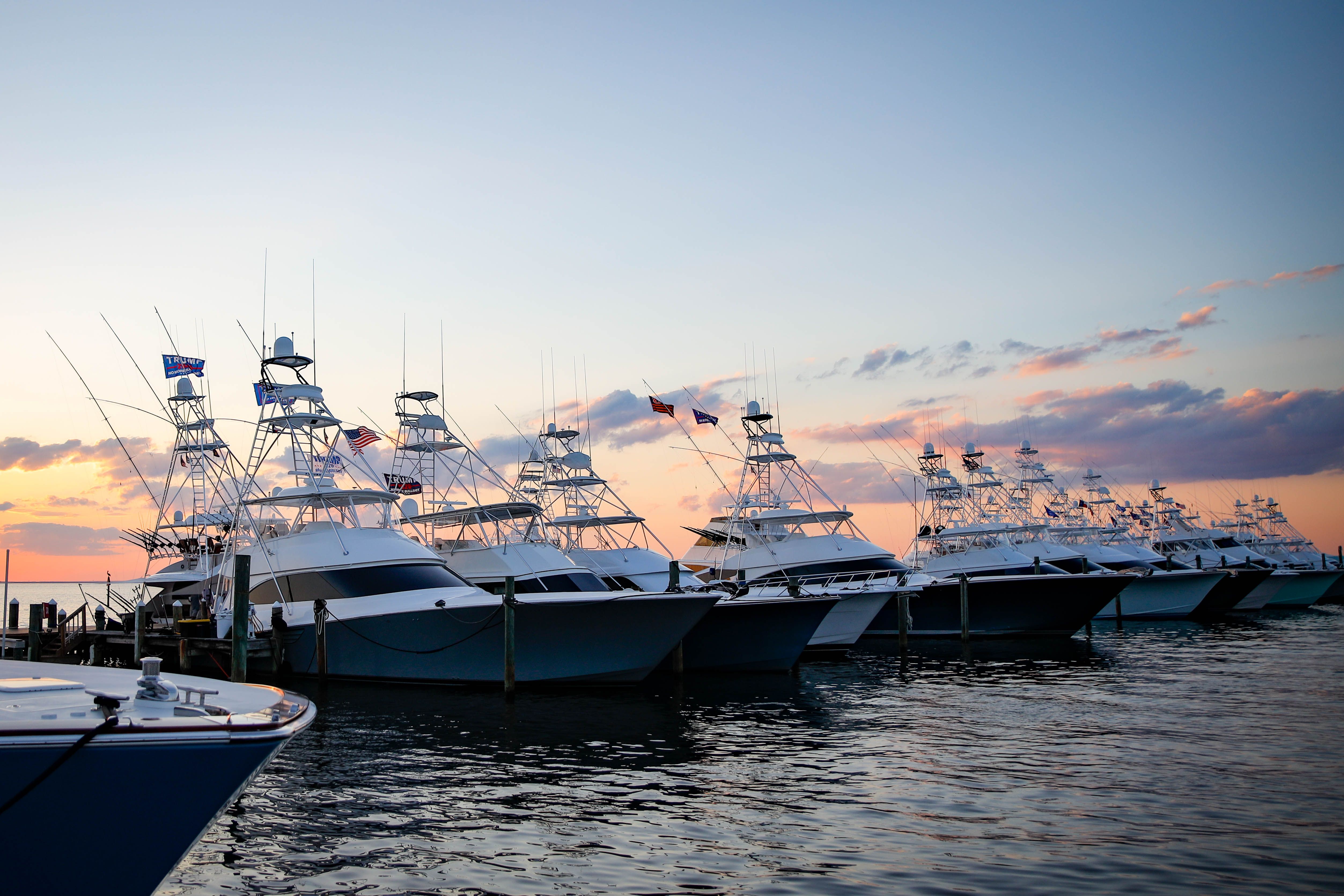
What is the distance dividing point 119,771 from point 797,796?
7895mm

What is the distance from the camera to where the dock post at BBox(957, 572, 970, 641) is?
110 ft

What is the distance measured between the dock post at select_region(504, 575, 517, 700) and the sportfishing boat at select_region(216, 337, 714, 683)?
32 cm

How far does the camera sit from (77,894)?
20.7 ft

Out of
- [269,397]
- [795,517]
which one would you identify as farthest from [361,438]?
[795,517]

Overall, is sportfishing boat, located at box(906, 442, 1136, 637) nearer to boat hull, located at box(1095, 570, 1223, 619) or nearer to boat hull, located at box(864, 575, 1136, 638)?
boat hull, located at box(864, 575, 1136, 638)

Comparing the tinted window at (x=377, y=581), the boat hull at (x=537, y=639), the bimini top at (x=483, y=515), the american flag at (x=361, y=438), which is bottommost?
the boat hull at (x=537, y=639)

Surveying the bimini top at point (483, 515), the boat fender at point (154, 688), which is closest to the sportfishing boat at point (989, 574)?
the bimini top at point (483, 515)

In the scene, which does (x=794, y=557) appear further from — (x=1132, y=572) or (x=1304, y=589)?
(x=1304, y=589)

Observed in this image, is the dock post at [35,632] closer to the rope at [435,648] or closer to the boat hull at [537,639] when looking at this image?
the rope at [435,648]

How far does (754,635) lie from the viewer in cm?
2538

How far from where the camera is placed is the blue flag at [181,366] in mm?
29688

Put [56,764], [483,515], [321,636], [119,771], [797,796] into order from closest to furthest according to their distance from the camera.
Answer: [56,764]
[119,771]
[797,796]
[321,636]
[483,515]

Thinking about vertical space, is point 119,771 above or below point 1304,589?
above

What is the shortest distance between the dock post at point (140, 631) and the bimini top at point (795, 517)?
19336mm
